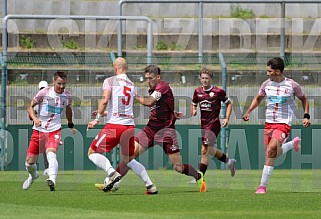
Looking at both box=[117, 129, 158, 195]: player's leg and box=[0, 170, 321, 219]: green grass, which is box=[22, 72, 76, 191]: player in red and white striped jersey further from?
box=[117, 129, 158, 195]: player's leg

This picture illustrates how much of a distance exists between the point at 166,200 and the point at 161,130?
2500 millimetres

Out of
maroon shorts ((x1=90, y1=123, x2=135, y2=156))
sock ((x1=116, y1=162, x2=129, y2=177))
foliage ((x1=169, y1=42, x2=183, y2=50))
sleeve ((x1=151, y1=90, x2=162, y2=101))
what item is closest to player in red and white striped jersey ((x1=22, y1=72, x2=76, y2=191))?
sock ((x1=116, y1=162, x2=129, y2=177))

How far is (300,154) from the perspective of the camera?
2583 centimetres

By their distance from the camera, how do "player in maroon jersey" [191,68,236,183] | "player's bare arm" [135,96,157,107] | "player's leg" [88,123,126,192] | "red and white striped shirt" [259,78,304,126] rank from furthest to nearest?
"player in maroon jersey" [191,68,236,183] < "red and white striped shirt" [259,78,304,126] < "player's bare arm" [135,96,157,107] < "player's leg" [88,123,126,192]

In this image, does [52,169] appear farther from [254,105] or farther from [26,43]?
[26,43]

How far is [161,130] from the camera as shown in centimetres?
1634

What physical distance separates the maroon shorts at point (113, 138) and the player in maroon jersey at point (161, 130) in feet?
1.63

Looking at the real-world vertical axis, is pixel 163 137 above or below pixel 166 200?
above

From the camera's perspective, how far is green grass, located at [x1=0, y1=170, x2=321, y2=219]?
39.4 ft

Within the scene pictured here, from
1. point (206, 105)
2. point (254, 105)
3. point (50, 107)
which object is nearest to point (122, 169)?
point (50, 107)

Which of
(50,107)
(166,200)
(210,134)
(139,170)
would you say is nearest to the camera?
(166,200)

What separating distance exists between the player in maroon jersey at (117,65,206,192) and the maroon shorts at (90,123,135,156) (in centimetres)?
50

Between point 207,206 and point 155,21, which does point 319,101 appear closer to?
point 155,21

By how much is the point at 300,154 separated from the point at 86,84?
19.3 ft
